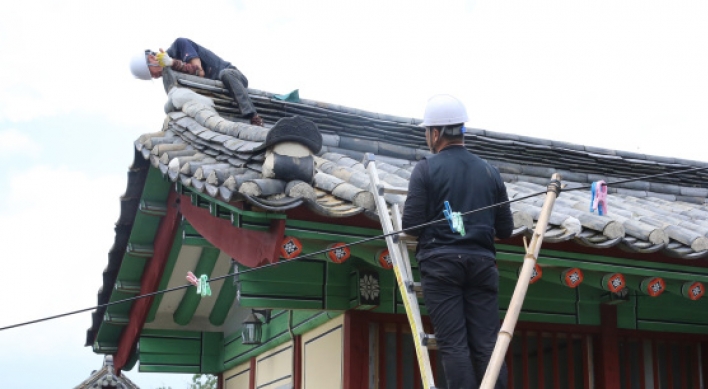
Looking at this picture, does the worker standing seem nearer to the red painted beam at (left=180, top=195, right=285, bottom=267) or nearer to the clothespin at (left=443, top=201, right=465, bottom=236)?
the clothespin at (left=443, top=201, right=465, bottom=236)

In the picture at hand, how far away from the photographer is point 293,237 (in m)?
5.42

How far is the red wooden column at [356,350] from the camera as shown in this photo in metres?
6.46

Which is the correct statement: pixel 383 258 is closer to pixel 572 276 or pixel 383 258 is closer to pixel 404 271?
pixel 404 271

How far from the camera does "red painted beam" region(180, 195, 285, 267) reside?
17.6 ft

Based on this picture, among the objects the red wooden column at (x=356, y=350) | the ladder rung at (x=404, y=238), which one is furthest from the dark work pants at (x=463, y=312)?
the red wooden column at (x=356, y=350)

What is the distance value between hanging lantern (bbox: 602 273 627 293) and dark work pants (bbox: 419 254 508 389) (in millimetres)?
1694

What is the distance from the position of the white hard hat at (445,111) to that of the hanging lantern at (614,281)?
6.07 ft

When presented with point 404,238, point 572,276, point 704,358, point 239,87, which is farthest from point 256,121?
point 704,358

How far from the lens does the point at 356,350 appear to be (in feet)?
21.3

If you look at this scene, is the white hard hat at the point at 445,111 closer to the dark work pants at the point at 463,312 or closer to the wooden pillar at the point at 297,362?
the dark work pants at the point at 463,312

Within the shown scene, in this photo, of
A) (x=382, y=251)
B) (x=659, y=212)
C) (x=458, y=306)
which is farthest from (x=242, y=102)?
(x=458, y=306)

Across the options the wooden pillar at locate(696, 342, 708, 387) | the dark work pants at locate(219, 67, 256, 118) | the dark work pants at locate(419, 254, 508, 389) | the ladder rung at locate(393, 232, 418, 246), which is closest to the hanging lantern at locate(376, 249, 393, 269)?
the ladder rung at locate(393, 232, 418, 246)

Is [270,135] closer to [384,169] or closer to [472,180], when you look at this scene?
[472,180]

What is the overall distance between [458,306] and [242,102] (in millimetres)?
4080
